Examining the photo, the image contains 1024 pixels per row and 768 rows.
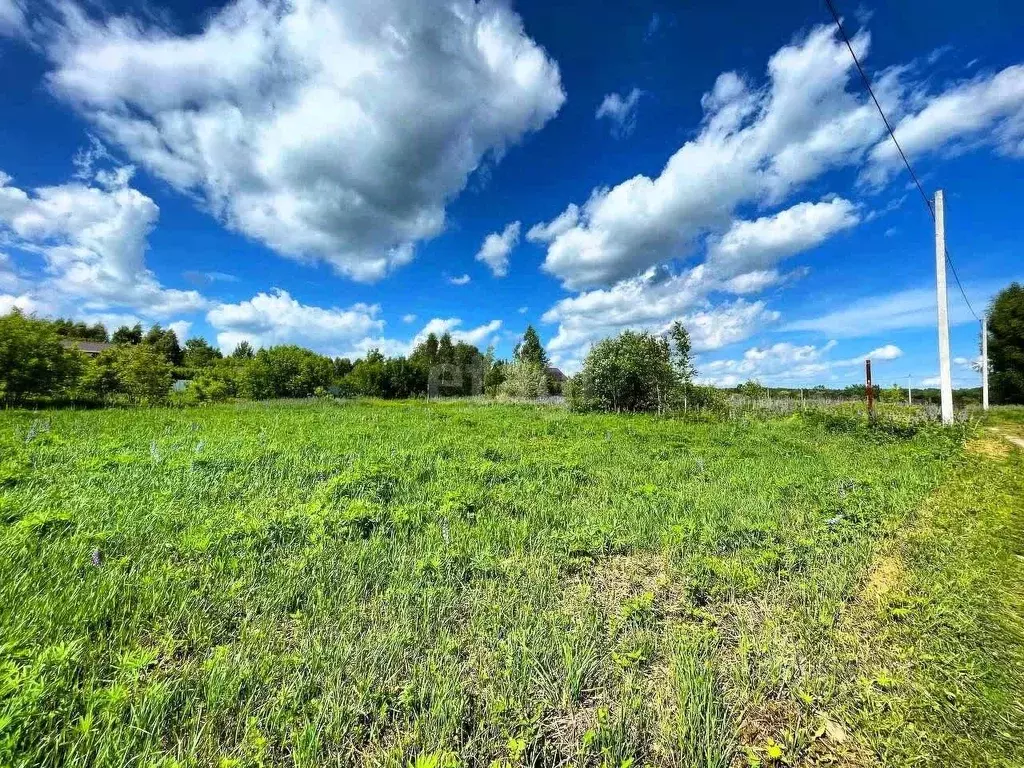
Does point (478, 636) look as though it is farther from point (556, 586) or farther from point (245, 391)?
point (245, 391)

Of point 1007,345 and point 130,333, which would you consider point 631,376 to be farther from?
point 130,333

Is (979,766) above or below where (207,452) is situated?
below

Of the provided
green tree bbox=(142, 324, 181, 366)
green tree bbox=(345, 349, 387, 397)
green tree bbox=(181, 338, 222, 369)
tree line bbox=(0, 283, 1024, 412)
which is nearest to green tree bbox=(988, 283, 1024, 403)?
tree line bbox=(0, 283, 1024, 412)

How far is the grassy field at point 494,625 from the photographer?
215 cm

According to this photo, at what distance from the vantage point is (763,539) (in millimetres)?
4832

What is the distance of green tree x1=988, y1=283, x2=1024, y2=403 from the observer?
120ft

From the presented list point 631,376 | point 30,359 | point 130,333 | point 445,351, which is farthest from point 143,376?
point 130,333

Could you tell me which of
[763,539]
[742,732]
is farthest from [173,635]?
[763,539]

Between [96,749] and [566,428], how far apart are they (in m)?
14.1

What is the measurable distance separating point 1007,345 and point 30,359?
7211 cm

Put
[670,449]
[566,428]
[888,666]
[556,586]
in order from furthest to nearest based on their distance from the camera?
[566,428] → [670,449] → [556,586] → [888,666]

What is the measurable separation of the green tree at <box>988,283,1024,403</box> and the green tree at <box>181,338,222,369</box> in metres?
95.1

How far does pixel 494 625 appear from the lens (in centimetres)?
305

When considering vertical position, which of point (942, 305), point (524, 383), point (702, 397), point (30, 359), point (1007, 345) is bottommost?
point (702, 397)
